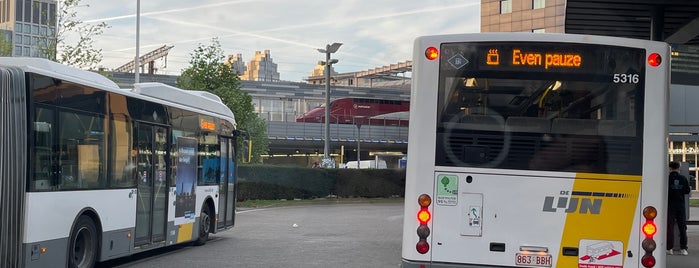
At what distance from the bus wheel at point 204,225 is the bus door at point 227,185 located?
666 mm

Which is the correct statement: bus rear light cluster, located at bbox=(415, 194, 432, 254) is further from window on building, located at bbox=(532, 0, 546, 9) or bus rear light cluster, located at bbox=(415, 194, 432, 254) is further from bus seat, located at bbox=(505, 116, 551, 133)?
window on building, located at bbox=(532, 0, 546, 9)

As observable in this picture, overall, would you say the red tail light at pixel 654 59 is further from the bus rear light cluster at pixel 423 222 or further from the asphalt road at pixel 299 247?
the asphalt road at pixel 299 247

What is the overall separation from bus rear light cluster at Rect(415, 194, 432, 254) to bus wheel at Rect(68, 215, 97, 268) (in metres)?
→ 4.91

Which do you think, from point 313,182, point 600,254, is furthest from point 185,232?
point 313,182

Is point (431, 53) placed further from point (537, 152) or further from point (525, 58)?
point (537, 152)

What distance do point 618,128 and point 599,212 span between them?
793mm

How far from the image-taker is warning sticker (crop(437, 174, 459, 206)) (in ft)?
28.7

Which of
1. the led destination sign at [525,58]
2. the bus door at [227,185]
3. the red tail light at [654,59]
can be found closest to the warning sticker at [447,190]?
Result: the led destination sign at [525,58]

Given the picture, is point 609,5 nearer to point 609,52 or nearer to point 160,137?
point 160,137

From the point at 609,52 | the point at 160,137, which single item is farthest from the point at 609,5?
the point at 609,52

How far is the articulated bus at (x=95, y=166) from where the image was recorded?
33.4 feet

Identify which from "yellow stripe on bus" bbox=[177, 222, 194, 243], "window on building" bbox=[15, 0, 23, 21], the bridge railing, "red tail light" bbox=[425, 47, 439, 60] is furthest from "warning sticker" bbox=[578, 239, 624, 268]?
"window on building" bbox=[15, 0, 23, 21]

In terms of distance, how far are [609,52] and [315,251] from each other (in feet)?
29.0

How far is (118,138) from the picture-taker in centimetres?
1320
